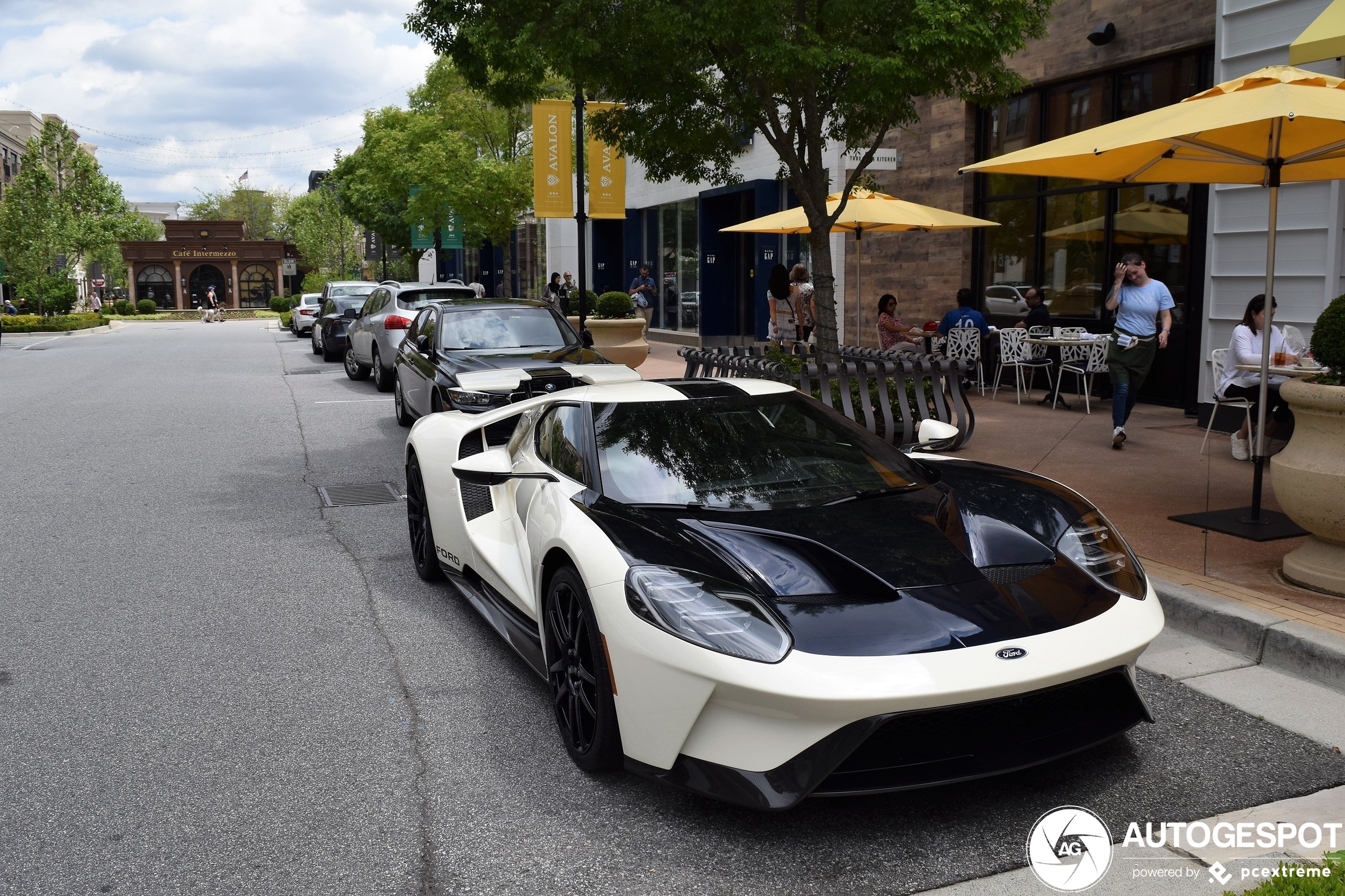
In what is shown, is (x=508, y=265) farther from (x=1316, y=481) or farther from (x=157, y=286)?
(x=157, y=286)

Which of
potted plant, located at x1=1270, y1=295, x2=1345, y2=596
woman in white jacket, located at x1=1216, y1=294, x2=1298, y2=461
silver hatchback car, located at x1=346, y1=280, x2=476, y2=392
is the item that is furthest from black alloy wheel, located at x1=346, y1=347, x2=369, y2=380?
potted plant, located at x1=1270, y1=295, x2=1345, y2=596

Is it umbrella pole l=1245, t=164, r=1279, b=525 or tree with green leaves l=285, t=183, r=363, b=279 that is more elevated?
tree with green leaves l=285, t=183, r=363, b=279

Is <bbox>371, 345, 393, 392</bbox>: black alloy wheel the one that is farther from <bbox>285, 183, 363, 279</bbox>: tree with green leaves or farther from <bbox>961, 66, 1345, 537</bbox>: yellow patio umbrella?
<bbox>285, 183, 363, 279</bbox>: tree with green leaves

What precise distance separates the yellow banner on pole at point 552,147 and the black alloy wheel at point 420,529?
16.0 m

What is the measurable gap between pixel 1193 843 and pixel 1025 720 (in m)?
0.61

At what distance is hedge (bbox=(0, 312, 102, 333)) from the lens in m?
41.3

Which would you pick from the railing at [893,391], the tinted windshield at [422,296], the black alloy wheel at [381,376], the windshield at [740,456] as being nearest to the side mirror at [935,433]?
the windshield at [740,456]

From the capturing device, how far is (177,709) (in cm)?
445

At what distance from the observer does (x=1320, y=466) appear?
523 cm

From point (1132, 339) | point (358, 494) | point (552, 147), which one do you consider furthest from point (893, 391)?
point (552, 147)

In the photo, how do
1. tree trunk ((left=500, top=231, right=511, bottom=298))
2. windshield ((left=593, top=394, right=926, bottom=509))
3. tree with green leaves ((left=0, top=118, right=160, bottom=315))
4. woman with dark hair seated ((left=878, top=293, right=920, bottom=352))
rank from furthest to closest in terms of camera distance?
tree with green leaves ((left=0, top=118, right=160, bottom=315)) → tree trunk ((left=500, top=231, right=511, bottom=298)) → woman with dark hair seated ((left=878, top=293, right=920, bottom=352)) → windshield ((left=593, top=394, right=926, bottom=509))

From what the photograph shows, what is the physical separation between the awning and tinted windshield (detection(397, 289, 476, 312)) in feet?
36.1

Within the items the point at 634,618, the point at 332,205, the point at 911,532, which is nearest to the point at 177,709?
the point at 634,618

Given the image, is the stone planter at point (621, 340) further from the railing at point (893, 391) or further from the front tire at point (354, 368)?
the railing at point (893, 391)
